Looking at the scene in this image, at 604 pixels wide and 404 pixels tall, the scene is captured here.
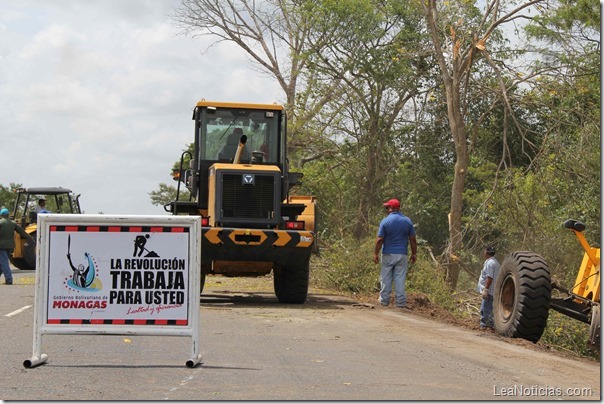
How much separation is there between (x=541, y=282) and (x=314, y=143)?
74.9 feet

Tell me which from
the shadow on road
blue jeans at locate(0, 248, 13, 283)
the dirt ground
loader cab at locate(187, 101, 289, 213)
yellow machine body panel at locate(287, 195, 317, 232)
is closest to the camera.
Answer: the dirt ground

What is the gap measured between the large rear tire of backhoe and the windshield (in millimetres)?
1998

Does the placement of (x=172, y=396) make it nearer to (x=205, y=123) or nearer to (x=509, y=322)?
(x=509, y=322)

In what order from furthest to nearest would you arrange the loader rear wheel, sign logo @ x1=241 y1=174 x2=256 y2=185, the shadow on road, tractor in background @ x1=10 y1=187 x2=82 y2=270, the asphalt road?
tractor in background @ x1=10 y1=187 x2=82 y2=270 → the shadow on road → sign logo @ x1=241 y1=174 x2=256 y2=185 → the loader rear wheel → the asphalt road

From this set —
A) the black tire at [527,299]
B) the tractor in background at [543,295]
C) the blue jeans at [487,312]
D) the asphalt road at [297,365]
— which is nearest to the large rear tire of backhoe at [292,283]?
the asphalt road at [297,365]

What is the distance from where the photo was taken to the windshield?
1842 cm

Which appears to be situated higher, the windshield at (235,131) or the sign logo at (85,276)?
the windshield at (235,131)

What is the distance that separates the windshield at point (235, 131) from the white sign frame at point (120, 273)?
8.85 meters

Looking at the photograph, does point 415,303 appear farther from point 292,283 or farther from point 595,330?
point 595,330

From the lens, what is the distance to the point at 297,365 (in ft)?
31.8

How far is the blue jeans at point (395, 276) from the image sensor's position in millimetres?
17438

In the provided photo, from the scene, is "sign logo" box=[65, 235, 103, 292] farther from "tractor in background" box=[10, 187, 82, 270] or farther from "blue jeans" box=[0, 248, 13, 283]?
"tractor in background" box=[10, 187, 82, 270]

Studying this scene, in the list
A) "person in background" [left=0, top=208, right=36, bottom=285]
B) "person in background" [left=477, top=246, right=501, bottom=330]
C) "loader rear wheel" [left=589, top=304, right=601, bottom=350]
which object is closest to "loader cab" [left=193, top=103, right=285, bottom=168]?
"person in background" [left=477, top=246, right=501, bottom=330]

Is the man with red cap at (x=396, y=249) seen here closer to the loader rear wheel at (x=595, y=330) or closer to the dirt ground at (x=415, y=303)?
the dirt ground at (x=415, y=303)
